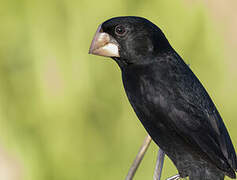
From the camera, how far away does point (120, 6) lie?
423 centimetres

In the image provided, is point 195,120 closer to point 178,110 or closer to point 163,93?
point 178,110

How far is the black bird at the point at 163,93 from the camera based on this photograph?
11.1ft

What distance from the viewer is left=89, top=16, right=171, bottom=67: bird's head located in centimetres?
340

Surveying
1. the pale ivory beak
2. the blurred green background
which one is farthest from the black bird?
the blurred green background

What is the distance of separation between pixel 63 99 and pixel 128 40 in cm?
90

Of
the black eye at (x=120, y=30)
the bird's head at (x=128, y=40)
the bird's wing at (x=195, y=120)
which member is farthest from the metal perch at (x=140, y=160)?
the black eye at (x=120, y=30)

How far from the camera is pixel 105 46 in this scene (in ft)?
11.2

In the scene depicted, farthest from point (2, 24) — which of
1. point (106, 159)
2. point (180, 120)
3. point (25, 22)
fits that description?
point (180, 120)

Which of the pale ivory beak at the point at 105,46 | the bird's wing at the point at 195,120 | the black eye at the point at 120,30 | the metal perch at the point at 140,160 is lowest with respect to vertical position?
the metal perch at the point at 140,160

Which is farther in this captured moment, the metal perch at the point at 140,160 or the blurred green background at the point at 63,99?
the blurred green background at the point at 63,99

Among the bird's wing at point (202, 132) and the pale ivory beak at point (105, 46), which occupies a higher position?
the pale ivory beak at point (105, 46)

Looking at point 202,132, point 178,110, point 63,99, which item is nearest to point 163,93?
point 178,110

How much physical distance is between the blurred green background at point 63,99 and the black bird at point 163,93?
2.41ft

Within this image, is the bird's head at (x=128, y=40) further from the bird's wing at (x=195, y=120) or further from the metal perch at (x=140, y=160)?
the metal perch at (x=140, y=160)
